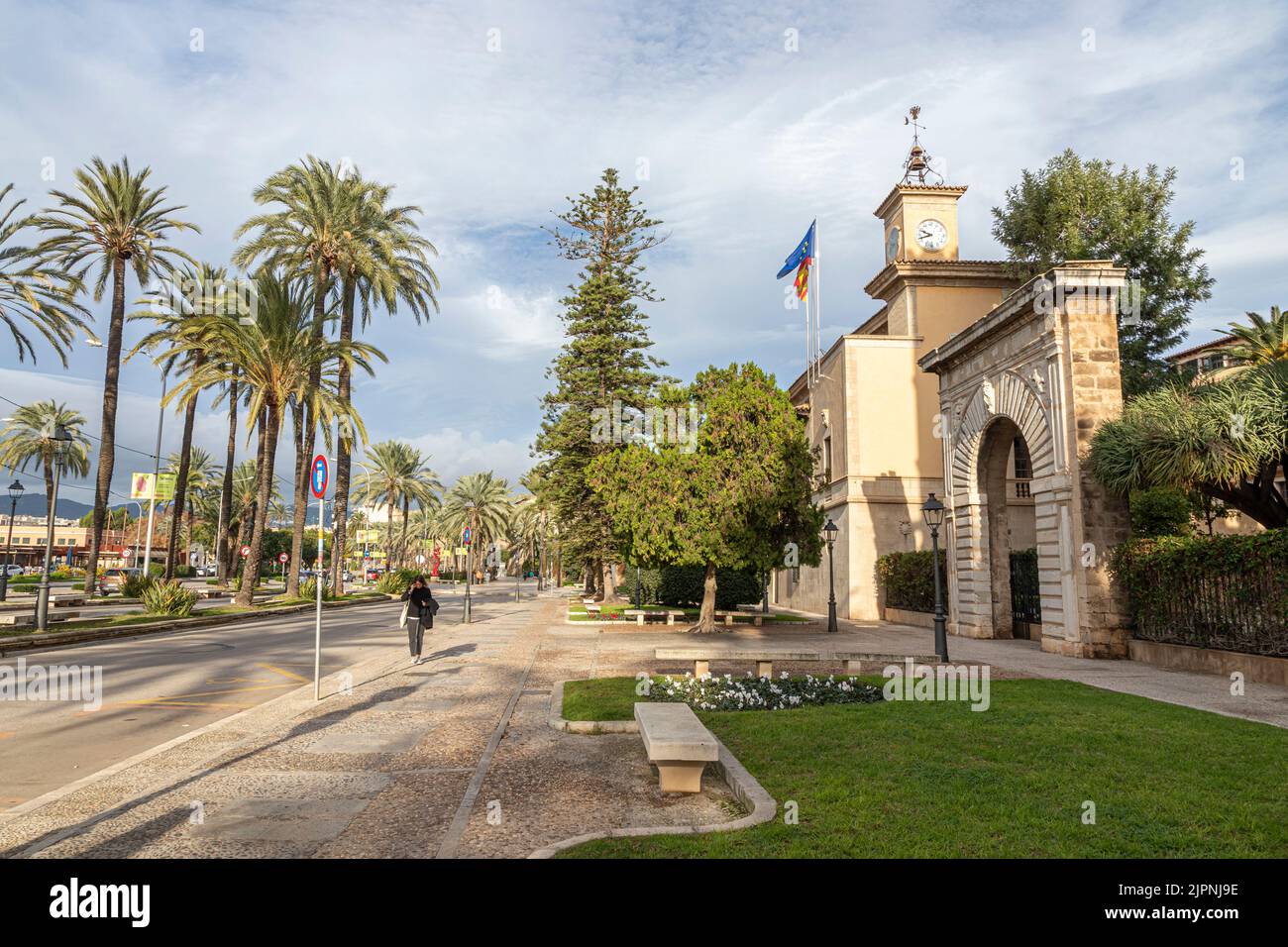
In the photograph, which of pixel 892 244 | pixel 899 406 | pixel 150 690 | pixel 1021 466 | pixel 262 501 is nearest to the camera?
pixel 150 690

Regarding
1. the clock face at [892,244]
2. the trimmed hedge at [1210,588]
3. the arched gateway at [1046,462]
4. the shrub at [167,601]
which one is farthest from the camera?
the clock face at [892,244]

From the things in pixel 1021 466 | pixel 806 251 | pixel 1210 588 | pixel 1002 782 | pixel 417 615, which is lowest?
pixel 1002 782

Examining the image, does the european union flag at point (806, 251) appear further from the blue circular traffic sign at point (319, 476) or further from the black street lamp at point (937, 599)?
the blue circular traffic sign at point (319, 476)

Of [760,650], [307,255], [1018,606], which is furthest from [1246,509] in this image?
[307,255]

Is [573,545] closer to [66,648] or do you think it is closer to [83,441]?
[66,648]

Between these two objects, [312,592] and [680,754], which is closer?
[680,754]

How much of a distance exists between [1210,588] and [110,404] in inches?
1398

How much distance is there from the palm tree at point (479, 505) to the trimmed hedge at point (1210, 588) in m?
61.5

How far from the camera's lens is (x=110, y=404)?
2991cm

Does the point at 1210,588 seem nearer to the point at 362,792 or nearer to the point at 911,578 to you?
the point at 911,578

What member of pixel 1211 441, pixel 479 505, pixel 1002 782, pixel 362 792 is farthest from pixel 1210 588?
pixel 479 505

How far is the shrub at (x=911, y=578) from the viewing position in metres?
25.5

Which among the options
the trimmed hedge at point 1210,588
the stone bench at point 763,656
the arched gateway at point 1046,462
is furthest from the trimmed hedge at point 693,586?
the stone bench at point 763,656

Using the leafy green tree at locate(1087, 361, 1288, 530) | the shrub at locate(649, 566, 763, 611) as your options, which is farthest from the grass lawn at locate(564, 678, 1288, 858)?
the shrub at locate(649, 566, 763, 611)
